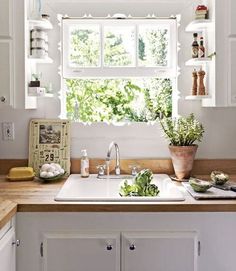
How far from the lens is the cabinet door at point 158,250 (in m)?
1.89

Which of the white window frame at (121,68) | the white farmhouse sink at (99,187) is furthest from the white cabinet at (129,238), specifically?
the white window frame at (121,68)

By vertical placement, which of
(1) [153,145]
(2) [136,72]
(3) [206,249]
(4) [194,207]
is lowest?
Answer: (3) [206,249]

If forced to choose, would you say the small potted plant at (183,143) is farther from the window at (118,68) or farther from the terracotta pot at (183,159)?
the window at (118,68)

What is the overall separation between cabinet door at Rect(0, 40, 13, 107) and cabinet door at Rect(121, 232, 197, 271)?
1.02 m

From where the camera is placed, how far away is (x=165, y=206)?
1869 millimetres

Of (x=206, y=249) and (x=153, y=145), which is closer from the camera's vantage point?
(x=206, y=249)

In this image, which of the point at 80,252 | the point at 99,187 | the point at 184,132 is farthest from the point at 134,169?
the point at 80,252

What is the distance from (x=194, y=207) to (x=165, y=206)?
0.13 m

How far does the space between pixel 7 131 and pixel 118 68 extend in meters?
0.82

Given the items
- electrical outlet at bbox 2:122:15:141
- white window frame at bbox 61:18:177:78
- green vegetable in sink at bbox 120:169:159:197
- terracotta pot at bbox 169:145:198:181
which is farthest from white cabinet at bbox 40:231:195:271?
white window frame at bbox 61:18:177:78

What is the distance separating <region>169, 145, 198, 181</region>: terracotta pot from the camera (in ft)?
7.99

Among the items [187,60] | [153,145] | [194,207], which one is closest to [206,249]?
[194,207]

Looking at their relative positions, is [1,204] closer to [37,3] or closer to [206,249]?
[206,249]

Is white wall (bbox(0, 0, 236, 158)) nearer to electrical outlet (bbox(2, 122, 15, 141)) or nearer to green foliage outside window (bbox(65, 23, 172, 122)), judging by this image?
electrical outlet (bbox(2, 122, 15, 141))
